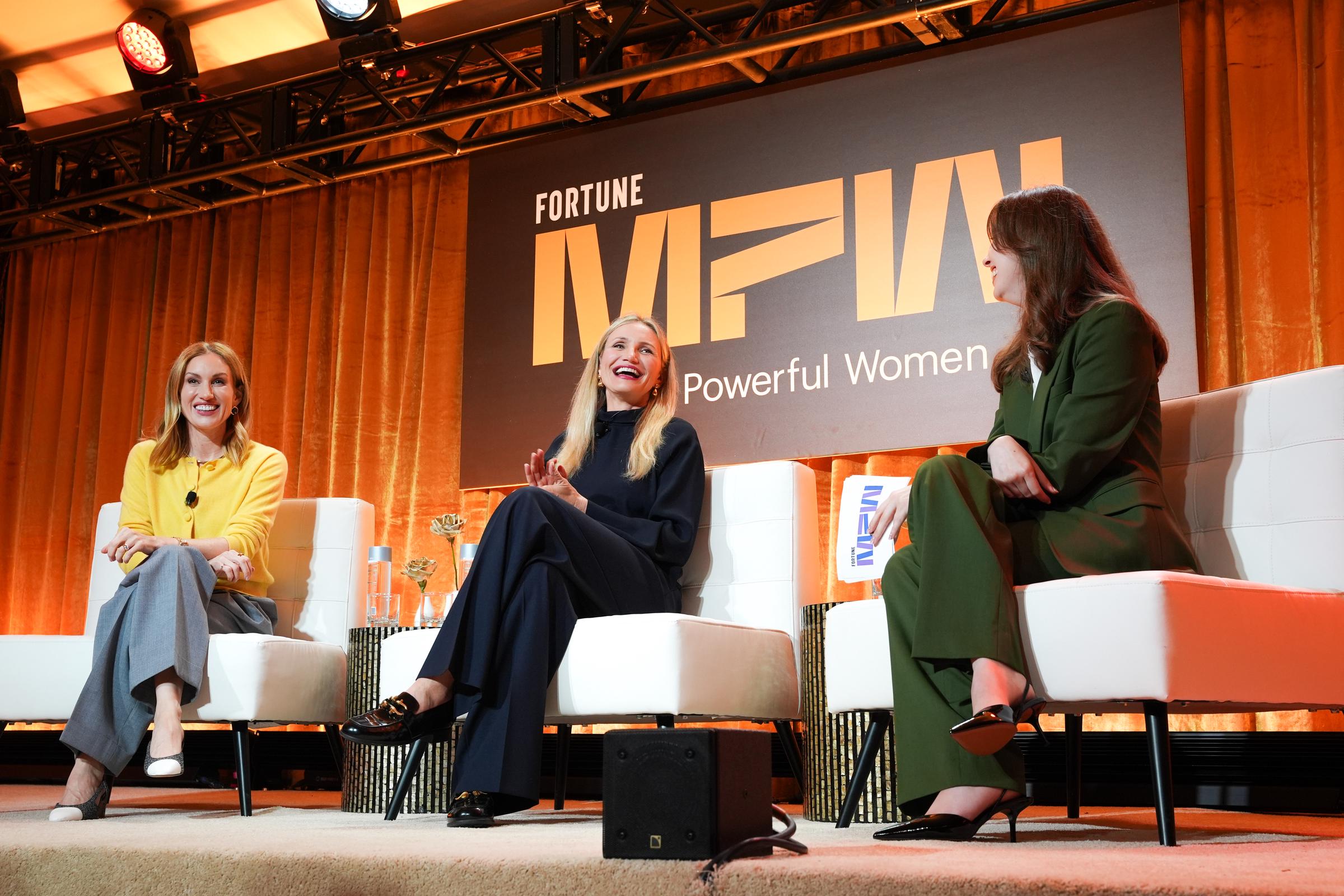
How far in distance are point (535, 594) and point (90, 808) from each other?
3.59ft

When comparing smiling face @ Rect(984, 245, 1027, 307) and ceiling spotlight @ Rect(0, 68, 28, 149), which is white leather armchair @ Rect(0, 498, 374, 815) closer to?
smiling face @ Rect(984, 245, 1027, 307)

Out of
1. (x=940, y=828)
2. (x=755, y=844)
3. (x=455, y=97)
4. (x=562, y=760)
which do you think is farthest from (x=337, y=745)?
(x=455, y=97)

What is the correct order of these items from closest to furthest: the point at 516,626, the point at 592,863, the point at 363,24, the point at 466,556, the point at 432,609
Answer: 1. the point at 592,863
2. the point at 516,626
3. the point at 432,609
4. the point at 466,556
5. the point at 363,24

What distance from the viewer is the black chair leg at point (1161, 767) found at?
1806mm

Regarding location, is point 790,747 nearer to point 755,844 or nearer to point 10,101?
point 755,844

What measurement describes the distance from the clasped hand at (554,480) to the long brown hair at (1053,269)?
3.29 ft

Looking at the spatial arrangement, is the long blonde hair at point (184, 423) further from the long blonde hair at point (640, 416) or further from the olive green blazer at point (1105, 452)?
the olive green blazer at point (1105, 452)

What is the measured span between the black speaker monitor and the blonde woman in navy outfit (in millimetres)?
732

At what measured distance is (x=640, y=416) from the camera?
3152 millimetres

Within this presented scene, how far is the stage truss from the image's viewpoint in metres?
4.20

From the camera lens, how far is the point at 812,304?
4.26 m

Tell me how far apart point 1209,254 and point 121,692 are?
3194mm

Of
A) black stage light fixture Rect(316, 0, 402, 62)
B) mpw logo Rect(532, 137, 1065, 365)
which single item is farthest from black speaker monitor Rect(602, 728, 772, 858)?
black stage light fixture Rect(316, 0, 402, 62)

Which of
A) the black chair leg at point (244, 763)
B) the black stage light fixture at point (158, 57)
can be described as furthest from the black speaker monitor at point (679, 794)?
the black stage light fixture at point (158, 57)
